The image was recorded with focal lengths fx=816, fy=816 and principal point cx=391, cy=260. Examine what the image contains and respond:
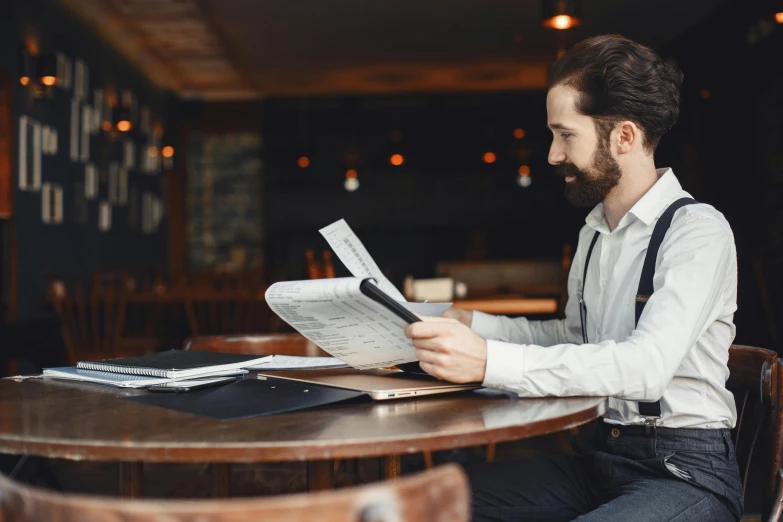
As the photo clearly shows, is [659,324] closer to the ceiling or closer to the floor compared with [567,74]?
closer to the floor

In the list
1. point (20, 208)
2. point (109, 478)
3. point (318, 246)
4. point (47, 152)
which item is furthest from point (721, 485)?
point (318, 246)

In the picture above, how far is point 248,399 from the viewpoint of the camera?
1.25 meters

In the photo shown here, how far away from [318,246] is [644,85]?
399 inches

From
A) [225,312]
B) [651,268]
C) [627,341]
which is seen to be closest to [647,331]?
[627,341]

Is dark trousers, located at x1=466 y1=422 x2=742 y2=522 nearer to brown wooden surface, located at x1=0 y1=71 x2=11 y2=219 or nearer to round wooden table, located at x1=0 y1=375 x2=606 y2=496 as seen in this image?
round wooden table, located at x1=0 y1=375 x2=606 y2=496

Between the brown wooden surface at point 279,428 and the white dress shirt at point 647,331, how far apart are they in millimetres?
54

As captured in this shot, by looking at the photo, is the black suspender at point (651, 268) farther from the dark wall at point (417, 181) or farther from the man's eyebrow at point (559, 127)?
the dark wall at point (417, 181)

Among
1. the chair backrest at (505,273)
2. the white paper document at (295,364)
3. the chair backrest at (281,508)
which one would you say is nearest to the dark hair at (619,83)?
the white paper document at (295,364)

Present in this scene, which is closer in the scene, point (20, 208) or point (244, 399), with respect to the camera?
point (244, 399)

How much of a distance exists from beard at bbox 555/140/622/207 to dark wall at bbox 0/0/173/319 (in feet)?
16.4

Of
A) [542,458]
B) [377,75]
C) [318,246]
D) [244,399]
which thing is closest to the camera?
[244,399]

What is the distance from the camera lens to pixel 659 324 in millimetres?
1313

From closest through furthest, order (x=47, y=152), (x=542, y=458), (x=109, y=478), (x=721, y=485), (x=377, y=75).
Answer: (x=721, y=485)
(x=542, y=458)
(x=109, y=478)
(x=47, y=152)
(x=377, y=75)

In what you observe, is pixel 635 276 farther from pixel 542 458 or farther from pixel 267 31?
pixel 267 31
